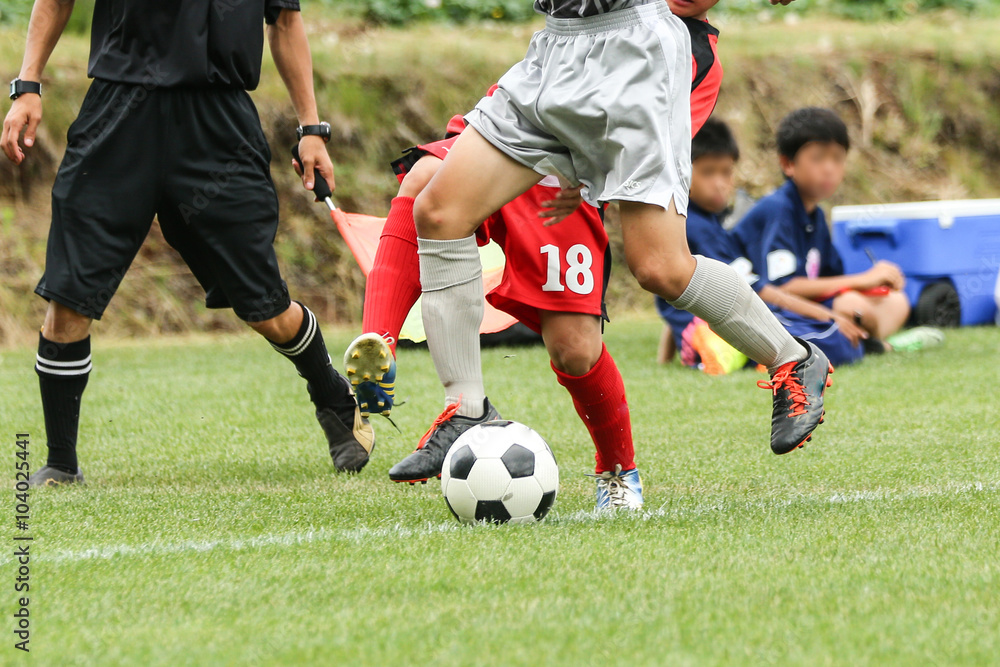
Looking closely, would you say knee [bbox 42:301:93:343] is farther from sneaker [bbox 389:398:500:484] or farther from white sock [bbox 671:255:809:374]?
white sock [bbox 671:255:809:374]

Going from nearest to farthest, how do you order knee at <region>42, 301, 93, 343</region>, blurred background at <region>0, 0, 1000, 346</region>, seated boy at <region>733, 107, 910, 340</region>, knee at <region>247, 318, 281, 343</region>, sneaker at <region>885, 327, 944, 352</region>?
1. knee at <region>42, 301, 93, 343</region>
2. knee at <region>247, 318, 281, 343</region>
3. seated boy at <region>733, 107, 910, 340</region>
4. sneaker at <region>885, 327, 944, 352</region>
5. blurred background at <region>0, 0, 1000, 346</region>

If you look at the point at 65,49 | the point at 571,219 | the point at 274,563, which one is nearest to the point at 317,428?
the point at 571,219

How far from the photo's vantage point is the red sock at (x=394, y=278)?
308 cm

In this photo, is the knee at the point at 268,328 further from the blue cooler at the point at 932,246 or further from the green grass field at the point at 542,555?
the blue cooler at the point at 932,246

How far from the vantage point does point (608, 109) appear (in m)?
2.72

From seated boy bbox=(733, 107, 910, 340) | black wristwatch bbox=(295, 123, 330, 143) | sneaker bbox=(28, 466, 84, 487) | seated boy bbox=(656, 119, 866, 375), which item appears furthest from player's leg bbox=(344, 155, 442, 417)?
seated boy bbox=(733, 107, 910, 340)

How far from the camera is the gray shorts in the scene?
275 centimetres

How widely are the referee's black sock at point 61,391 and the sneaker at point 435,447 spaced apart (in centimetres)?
124

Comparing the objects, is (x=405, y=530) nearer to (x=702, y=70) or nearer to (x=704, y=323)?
(x=702, y=70)

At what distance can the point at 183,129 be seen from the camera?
3.46 m

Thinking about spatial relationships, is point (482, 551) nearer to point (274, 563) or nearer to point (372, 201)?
point (274, 563)

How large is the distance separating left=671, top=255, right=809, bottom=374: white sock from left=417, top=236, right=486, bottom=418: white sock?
1.66 feet

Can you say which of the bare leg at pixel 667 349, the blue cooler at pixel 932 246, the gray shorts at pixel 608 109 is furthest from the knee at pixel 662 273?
the blue cooler at pixel 932 246

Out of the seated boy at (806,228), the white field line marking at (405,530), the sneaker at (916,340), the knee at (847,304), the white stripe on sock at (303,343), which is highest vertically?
the white field line marking at (405,530)
